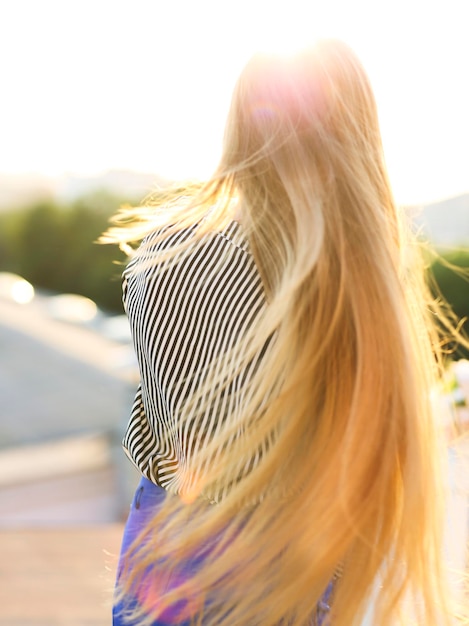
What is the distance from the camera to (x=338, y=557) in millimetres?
905

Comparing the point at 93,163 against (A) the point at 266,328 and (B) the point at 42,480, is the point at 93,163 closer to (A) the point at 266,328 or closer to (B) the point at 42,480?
(B) the point at 42,480

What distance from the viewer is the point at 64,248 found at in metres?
10.4

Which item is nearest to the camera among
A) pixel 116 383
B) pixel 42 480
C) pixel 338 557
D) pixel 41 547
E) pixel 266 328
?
pixel 266 328

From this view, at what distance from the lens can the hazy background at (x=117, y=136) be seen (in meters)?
1.51

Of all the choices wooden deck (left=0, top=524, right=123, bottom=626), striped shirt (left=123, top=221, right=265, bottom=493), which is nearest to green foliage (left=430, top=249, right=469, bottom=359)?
wooden deck (left=0, top=524, right=123, bottom=626)

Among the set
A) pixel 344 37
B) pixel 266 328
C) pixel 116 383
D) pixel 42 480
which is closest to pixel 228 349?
pixel 266 328

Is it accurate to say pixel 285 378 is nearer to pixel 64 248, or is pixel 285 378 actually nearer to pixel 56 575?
pixel 56 575

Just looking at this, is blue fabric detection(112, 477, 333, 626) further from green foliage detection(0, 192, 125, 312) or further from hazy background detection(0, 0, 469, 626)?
green foliage detection(0, 192, 125, 312)

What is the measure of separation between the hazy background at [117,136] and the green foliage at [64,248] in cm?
27

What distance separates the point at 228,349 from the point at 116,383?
3364 millimetres

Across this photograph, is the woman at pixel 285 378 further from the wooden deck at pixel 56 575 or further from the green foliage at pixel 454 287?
the green foliage at pixel 454 287

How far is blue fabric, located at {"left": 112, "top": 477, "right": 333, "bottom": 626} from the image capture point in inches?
37.0

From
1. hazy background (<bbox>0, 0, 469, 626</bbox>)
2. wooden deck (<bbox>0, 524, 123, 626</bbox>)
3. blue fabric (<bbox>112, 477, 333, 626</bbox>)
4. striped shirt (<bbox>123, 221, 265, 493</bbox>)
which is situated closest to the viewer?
striped shirt (<bbox>123, 221, 265, 493</bbox>)

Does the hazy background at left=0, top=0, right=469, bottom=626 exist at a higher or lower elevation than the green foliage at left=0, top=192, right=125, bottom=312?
higher
